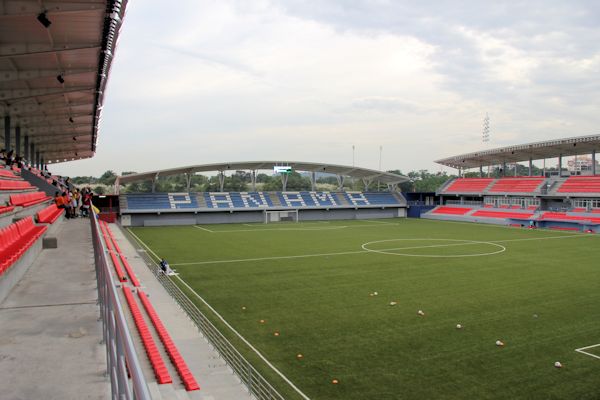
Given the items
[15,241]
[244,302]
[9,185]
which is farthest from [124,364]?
[9,185]

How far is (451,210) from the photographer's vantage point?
207ft

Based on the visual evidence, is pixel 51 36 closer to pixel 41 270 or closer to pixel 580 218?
pixel 41 270

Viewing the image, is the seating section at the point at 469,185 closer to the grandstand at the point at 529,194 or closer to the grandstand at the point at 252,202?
the grandstand at the point at 529,194

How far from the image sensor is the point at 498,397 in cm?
974

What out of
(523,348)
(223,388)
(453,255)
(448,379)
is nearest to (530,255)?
(453,255)

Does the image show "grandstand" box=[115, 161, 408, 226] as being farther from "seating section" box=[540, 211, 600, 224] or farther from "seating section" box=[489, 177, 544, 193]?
"seating section" box=[540, 211, 600, 224]

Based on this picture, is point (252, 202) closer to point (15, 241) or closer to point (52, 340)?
point (15, 241)

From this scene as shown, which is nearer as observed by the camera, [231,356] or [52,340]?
[52,340]

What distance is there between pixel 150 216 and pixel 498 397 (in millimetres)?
49266

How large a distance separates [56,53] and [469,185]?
57708 mm

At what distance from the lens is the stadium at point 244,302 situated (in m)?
5.54

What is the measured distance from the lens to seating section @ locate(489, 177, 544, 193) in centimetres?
5612

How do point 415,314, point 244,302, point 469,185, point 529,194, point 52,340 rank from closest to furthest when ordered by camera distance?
1. point 52,340
2. point 415,314
3. point 244,302
4. point 529,194
5. point 469,185

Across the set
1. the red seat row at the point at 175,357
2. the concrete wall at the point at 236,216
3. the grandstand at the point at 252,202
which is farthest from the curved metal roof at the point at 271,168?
the red seat row at the point at 175,357
